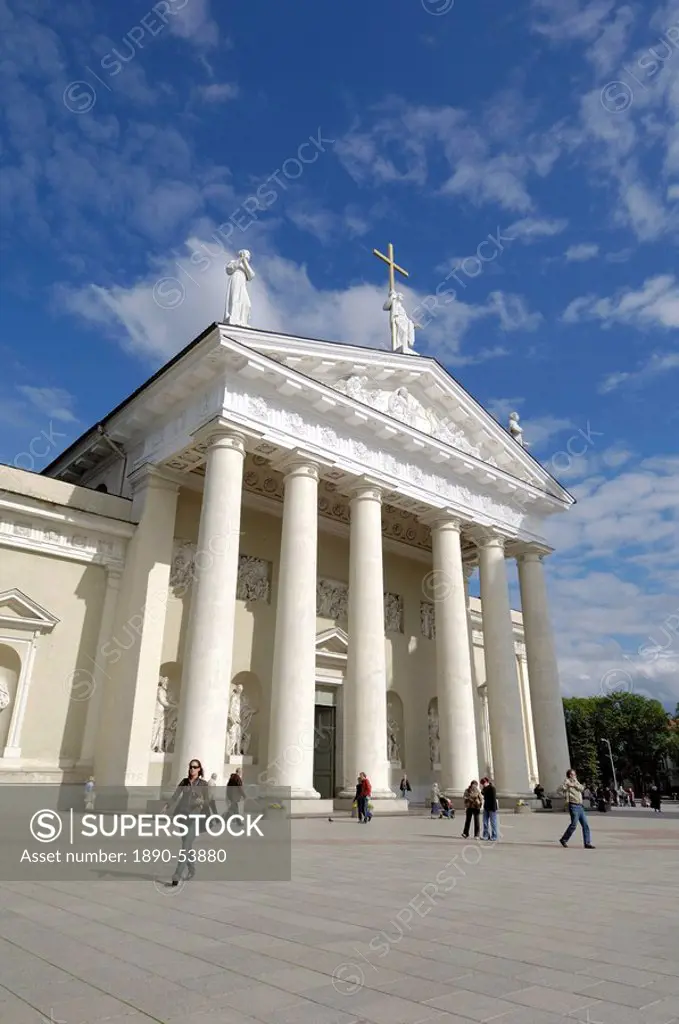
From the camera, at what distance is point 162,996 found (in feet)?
12.7

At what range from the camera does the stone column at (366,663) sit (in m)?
17.9

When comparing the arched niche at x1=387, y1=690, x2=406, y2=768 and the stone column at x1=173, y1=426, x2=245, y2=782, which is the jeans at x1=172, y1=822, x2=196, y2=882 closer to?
the stone column at x1=173, y1=426, x2=245, y2=782

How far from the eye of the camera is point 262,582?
2231 centimetres

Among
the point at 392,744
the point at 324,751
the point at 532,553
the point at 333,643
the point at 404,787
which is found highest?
the point at 532,553

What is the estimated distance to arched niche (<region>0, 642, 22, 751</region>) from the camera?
1656 centimetres

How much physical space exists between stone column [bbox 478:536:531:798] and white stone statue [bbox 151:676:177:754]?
10.5 m

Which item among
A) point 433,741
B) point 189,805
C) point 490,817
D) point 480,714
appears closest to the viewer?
point 189,805

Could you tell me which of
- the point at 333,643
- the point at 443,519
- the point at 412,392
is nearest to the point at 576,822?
the point at 333,643

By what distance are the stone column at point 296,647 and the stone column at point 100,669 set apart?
4.70 metres

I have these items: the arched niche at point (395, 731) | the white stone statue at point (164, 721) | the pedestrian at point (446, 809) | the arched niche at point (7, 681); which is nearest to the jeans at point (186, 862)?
the arched niche at point (7, 681)

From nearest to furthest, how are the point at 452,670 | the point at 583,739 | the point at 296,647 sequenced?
1. the point at 296,647
2. the point at 452,670
3. the point at 583,739

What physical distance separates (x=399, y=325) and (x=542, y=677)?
13803mm

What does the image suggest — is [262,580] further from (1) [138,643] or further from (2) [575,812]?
(2) [575,812]

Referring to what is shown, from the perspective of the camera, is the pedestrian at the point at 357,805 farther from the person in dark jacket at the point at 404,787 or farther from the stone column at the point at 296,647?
the person in dark jacket at the point at 404,787
